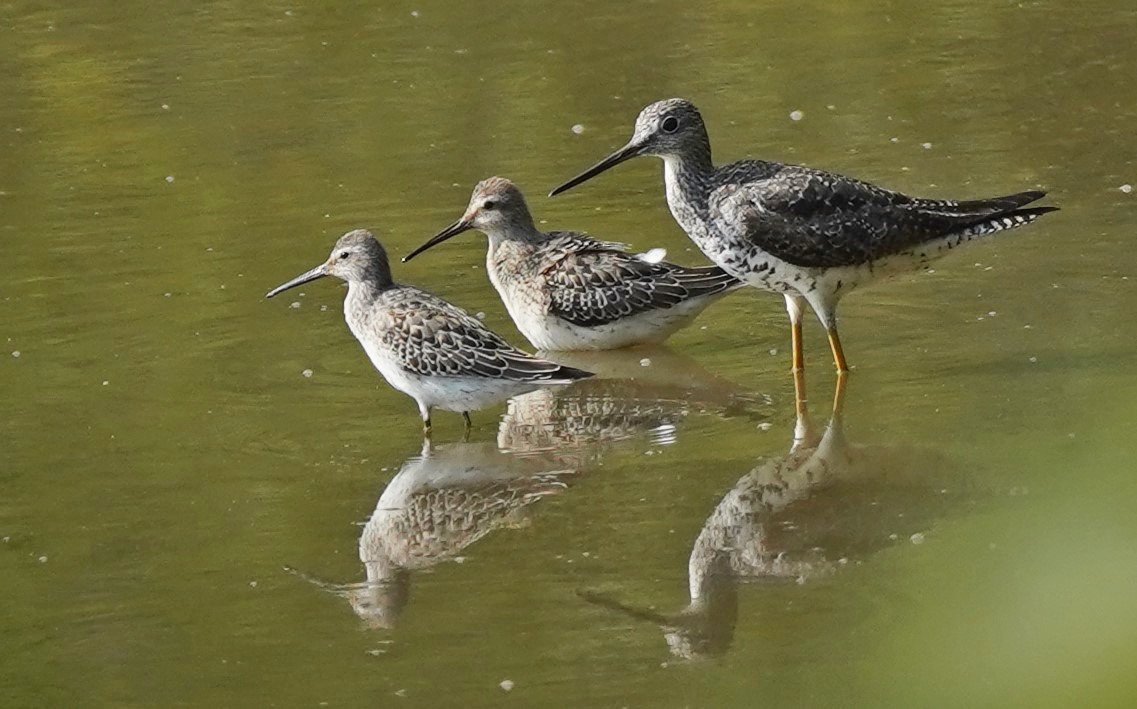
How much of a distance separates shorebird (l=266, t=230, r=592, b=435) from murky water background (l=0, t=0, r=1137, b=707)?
221mm

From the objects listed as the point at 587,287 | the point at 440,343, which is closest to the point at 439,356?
the point at 440,343

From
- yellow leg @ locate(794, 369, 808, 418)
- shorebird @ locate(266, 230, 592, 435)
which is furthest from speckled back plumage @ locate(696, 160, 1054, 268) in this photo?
→ shorebird @ locate(266, 230, 592, 435)

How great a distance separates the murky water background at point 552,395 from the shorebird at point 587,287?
19cm

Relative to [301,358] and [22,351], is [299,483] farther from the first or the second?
[22,351]

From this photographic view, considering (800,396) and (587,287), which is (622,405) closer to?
(800,396)

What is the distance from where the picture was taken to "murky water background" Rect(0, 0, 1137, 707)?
17.0ft

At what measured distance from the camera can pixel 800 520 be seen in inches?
252

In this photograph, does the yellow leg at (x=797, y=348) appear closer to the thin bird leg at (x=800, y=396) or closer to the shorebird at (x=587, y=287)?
the thin bird leg at (x=800, y=396)

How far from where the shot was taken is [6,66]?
13.6 m

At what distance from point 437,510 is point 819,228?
232 centimetres

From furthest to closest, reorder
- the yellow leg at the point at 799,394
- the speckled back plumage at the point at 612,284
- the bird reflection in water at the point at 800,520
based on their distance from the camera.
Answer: the speckled back plumage at the point at 612,284, the yellow leg at the point at 799,394, the bird reflection in water at the point at 800,520

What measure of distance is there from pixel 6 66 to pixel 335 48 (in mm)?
2504

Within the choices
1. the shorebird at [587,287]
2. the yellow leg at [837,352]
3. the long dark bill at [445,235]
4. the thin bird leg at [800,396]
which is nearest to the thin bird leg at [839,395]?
the yellow leg at [837,352]

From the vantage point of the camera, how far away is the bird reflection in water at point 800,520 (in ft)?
18.5
